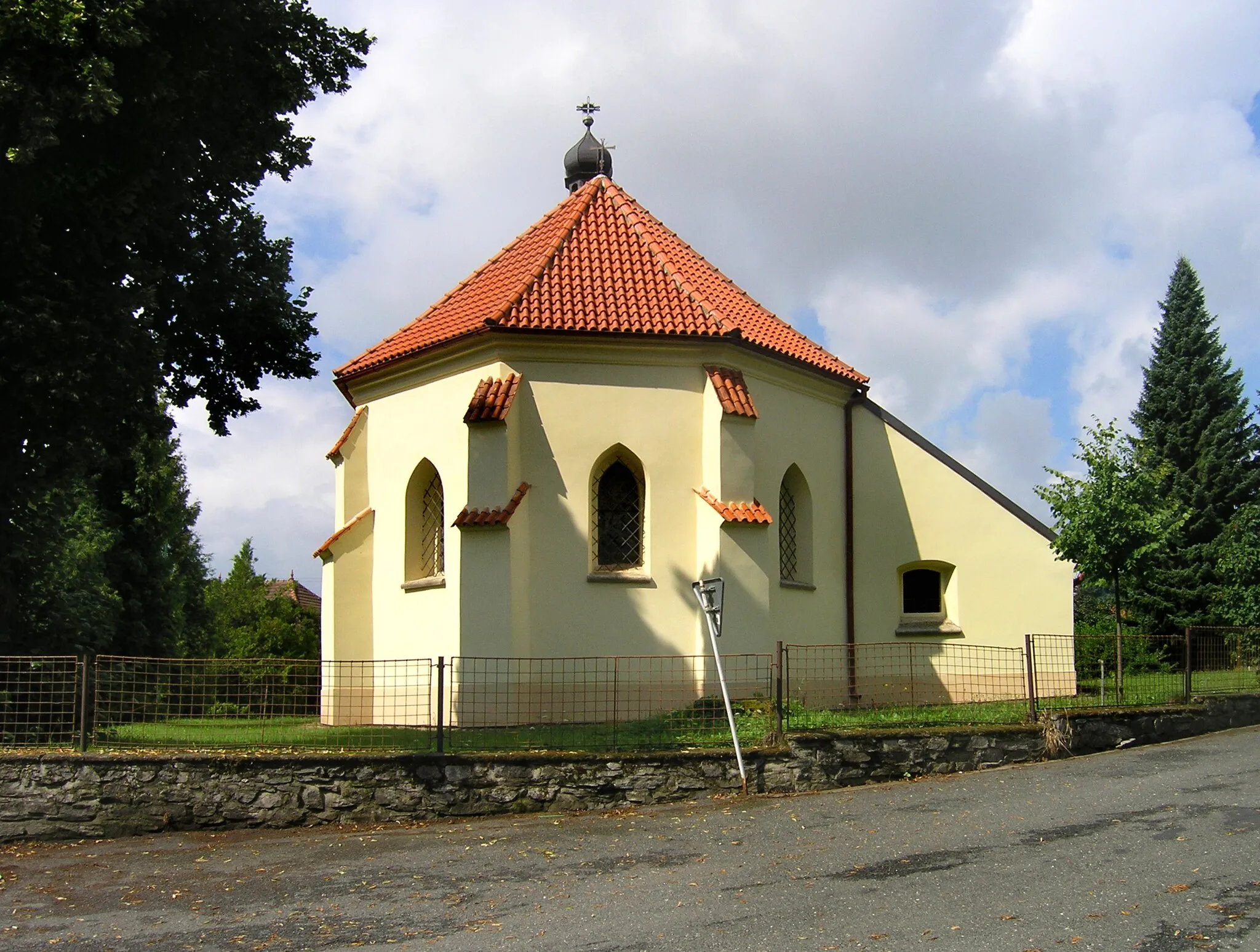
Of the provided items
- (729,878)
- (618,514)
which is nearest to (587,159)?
(618,514)

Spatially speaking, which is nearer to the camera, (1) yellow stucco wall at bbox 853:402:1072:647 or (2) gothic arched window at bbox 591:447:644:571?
(2) gothic arched window at bbox 591:447:644:571

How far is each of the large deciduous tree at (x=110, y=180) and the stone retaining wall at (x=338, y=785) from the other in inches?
166

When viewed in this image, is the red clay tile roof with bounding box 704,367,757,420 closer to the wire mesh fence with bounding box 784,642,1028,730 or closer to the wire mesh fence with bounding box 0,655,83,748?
the wire mesh fence with bounding box 784,642,1028,730

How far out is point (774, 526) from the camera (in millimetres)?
17781

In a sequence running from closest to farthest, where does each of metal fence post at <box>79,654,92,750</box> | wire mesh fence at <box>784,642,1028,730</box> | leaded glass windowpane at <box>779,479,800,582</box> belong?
metal fence post at <box>79,654,92,750</box> < wire mesh fence at <box>784,642,1028,730</box> < leaded glass windowpane at <box>779,479,800,582</box>

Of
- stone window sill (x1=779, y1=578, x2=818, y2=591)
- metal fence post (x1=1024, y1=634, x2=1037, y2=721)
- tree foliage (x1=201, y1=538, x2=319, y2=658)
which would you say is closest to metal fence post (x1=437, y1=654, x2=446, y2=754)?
metal fence post (x1=1024, y1=634, x2=1037, y2=721)

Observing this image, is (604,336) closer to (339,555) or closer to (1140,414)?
(339,555)

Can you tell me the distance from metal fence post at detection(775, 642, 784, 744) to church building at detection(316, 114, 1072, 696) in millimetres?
3473

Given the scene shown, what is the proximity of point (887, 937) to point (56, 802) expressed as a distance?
8.41 metres

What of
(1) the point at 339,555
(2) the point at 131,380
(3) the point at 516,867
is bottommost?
(3) the point at 516,867

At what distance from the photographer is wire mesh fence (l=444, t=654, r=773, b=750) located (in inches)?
488

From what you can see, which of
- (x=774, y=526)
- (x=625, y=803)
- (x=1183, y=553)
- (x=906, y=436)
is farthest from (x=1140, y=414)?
(x=625, y=803)

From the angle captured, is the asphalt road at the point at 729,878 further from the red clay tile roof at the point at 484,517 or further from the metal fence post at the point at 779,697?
the red clay tile roof at the point at 484,517

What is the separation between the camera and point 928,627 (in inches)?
774
